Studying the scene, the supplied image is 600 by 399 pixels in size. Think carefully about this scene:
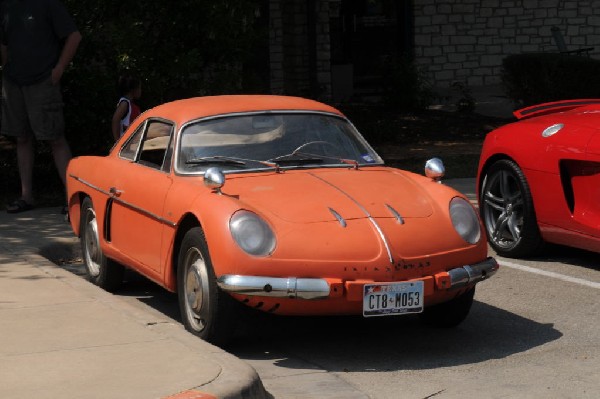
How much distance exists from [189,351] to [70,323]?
1.02 m

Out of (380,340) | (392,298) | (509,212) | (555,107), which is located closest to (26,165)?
(509,212)

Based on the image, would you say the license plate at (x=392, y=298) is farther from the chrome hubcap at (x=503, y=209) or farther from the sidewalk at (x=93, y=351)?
the chrome hubcap at (x=503, y=209)

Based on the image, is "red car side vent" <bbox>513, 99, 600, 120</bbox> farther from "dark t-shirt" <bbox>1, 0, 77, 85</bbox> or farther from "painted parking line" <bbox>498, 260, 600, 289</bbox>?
"dark t-shirt" <bbox>1, 0, 77, 85</bbox>

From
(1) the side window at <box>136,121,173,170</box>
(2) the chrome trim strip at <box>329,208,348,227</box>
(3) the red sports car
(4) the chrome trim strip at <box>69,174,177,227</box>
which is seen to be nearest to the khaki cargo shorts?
(4) the chrome trim strip at <box>69,174,177,227</box>

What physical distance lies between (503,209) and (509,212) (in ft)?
0.25

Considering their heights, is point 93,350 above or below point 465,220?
below

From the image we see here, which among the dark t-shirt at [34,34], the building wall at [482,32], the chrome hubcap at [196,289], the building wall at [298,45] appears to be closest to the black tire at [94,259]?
the chrome hubcap at [196,289]

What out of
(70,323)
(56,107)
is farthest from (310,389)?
(56,107)

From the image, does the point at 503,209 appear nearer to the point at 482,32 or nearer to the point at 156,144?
the point at 156,144

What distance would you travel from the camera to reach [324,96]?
21953mm

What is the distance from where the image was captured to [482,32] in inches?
951

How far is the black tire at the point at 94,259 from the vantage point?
865 centimetres

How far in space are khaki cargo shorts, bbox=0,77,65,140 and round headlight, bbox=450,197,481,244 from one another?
559 cm

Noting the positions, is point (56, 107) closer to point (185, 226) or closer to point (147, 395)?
point (185, 226)
